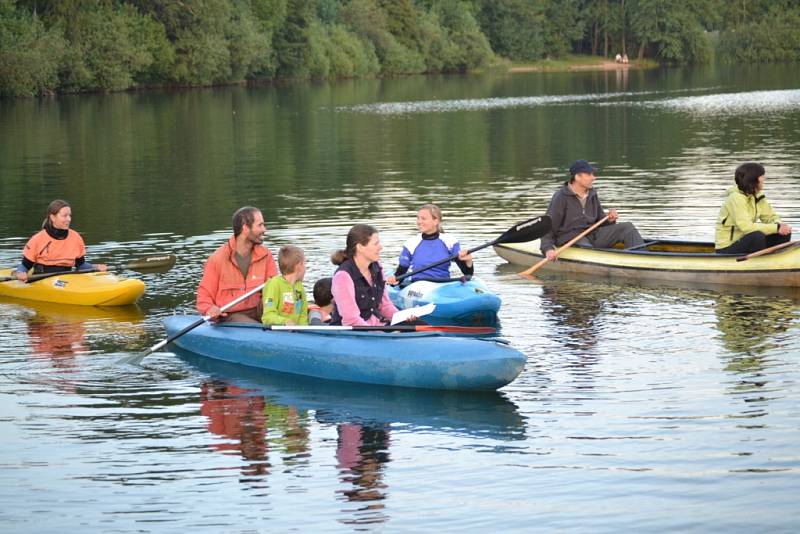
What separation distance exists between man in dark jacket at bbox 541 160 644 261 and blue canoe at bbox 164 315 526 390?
19.0 ft

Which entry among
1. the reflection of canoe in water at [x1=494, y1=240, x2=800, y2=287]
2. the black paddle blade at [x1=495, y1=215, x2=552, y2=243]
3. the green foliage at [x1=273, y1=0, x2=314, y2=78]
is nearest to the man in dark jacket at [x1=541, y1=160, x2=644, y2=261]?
the reflection of canoe in water at [x1=494, y1=240, x2=800, y2=287]

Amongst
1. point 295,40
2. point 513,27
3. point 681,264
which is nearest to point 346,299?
point 681,264

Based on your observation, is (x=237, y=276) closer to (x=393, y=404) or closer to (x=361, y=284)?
(x=361, y=284)

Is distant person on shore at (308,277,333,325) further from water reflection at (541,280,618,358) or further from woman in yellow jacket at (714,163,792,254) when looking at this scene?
woman in yellow jacket at (714,163,792,254)

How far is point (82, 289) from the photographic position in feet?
53.4

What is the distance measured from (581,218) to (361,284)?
6.28 metres

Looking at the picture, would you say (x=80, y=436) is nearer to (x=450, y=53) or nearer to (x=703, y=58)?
(x=450, y=53)

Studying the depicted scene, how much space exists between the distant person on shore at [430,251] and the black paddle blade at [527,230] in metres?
0.67

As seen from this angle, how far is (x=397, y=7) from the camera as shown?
103m

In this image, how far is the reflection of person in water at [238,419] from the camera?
10.2 meters

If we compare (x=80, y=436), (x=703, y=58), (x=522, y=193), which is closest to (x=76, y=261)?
(x=80, y=436)

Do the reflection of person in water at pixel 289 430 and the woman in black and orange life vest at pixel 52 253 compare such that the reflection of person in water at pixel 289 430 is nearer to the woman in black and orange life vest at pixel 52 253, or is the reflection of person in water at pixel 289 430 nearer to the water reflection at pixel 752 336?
the water reflection at pixel 752 336

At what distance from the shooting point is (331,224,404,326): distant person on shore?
1176cm

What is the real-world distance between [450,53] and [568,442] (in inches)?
3891
